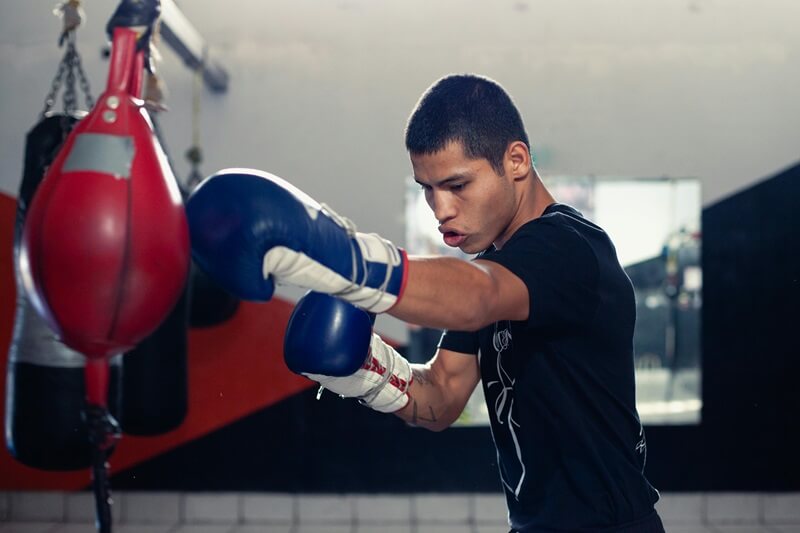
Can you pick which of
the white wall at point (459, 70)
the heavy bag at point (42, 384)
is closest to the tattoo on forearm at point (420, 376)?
the heavy bag at point (42, 384)

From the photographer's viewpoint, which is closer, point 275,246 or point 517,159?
point 275,246

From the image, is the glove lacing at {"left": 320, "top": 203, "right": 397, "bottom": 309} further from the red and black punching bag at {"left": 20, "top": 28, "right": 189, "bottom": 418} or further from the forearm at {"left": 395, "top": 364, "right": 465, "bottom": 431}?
the forearm at {"left": 395, "top": 364, "right": 465, "bottom": 431}

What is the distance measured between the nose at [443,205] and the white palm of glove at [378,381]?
0.29 m

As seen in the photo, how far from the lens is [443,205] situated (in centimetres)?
132

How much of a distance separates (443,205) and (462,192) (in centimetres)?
4

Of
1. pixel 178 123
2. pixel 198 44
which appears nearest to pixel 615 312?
pixel 198 44

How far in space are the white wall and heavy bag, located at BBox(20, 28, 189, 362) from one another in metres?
2.57

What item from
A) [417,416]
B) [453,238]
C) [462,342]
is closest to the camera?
[453,238]

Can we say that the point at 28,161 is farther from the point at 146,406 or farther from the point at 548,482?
the point at 548,482

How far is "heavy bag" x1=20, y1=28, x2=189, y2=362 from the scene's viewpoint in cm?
100

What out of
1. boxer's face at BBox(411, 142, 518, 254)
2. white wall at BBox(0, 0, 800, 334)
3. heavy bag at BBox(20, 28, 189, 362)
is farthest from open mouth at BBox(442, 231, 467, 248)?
white wall at BBox(0, 0, 800, 334)

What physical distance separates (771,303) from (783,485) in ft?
3.06

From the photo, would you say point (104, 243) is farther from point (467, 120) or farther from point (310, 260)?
point (467, 120)

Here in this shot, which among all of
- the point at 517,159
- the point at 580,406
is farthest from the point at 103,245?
the point at 580,406
